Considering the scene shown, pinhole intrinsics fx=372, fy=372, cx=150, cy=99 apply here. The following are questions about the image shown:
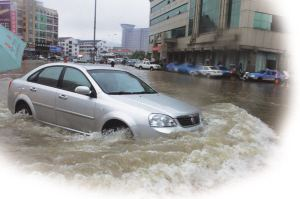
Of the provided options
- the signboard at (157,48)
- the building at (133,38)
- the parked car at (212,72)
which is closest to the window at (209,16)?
the parked car at (212,72)

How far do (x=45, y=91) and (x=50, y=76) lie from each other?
345 millimetres

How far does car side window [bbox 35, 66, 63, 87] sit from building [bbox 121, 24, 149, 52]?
144192 millimetres

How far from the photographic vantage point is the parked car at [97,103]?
534cm

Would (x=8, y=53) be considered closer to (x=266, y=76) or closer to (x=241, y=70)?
(x=266, y=76)

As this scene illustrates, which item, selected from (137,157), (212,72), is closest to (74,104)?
(137,157)

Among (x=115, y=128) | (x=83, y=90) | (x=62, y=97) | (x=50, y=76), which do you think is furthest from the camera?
(x=50, y=76)

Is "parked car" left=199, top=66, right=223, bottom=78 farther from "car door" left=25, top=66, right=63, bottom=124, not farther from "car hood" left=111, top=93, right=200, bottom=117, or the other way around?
"car hood" left=111, top=93, right=200, bottom=117

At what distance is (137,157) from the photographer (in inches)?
192

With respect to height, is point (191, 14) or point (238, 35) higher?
point (191, 14)

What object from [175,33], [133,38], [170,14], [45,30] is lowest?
[175,33]

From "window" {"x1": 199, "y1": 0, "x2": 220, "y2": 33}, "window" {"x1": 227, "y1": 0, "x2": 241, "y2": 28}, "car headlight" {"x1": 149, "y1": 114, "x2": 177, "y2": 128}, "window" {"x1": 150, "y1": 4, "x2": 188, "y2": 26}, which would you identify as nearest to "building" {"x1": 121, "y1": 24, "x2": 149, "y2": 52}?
"window" {"x1": 150, "y1": 4, "x2": 188, "y2": 26}

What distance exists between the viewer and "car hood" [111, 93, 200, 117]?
545cm

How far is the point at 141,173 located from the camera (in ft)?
14.3

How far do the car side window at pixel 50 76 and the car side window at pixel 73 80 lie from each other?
220mm
